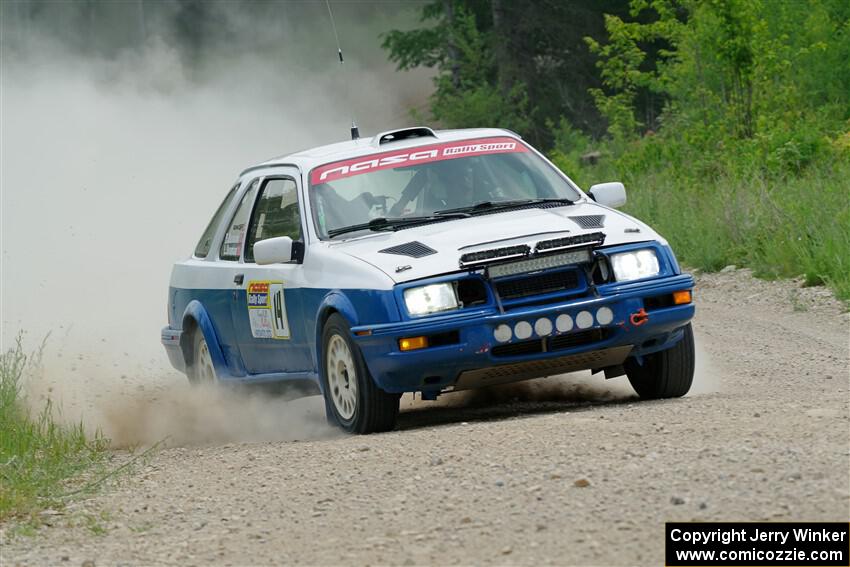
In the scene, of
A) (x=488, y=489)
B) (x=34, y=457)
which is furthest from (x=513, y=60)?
(x=488, y=489)

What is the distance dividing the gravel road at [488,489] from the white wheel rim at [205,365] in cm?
131

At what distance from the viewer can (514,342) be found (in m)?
7.76

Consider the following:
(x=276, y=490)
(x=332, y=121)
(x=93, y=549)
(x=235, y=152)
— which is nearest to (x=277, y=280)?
(x=276, y=490)

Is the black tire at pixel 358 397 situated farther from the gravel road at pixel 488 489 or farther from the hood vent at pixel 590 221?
the hood vent at pixel 590 221

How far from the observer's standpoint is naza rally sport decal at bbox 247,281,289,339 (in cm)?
895

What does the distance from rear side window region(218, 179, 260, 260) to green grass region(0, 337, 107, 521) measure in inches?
56.1

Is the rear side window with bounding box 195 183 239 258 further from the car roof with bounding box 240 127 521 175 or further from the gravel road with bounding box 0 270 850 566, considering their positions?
the gravel road with bounding box 0 270 850 566

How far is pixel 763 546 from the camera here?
5.00 metres

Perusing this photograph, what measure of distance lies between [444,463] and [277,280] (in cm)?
263

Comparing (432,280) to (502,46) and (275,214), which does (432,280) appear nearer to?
(275,214)

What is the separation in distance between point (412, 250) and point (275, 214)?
1.75 m

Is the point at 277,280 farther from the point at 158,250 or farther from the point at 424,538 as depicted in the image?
the point at 158,250

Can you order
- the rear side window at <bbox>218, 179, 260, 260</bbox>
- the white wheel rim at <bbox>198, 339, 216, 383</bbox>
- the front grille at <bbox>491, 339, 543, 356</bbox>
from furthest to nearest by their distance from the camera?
the white wheel rim at <bbox>198, 339, 216, 383</bbox>, the rear side window at <bbox>218, 179, 260, 260</bbox>, the front grille at <bbox>491, 339, 543, 356</bbox>

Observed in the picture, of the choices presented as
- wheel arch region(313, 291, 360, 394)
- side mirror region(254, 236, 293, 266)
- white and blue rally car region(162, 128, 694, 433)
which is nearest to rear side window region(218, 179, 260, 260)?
white and blue rally car region(162, 128, 694, 433)
